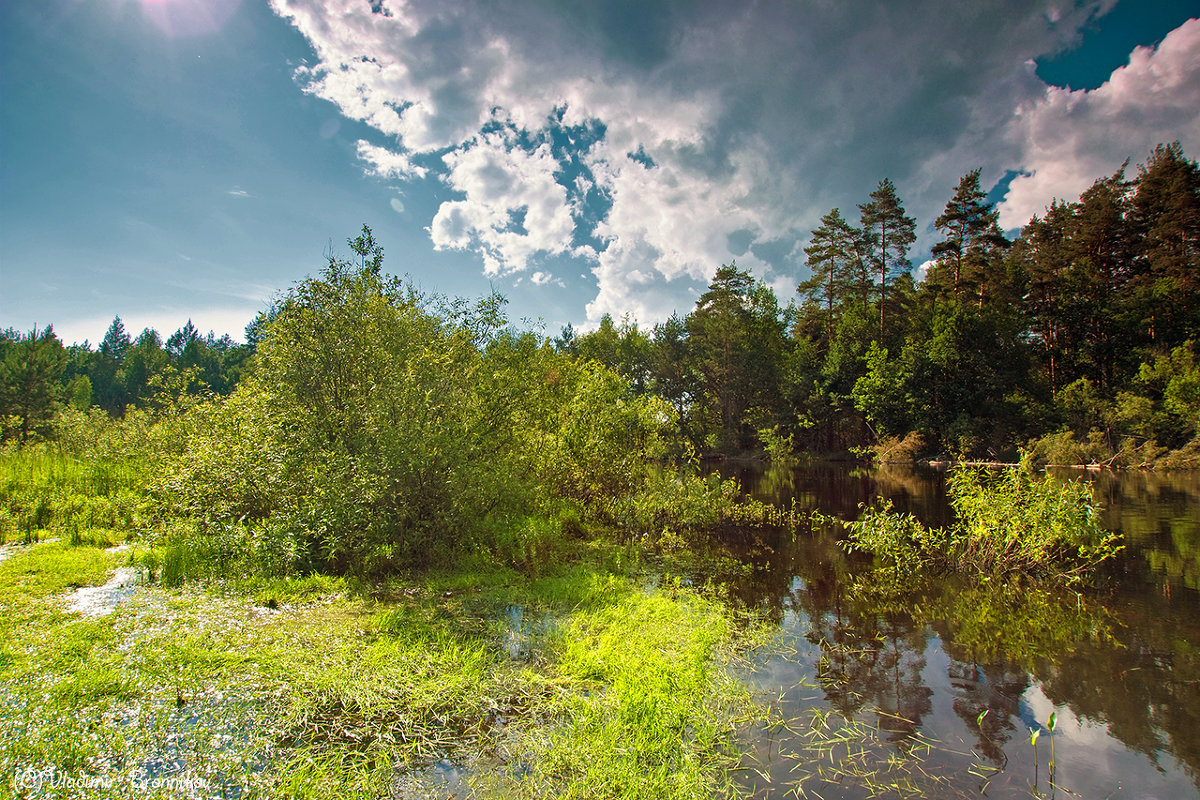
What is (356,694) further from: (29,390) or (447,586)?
(29,390)

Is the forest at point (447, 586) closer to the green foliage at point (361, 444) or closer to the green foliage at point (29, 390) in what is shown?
the green foliage at point (361, 444)

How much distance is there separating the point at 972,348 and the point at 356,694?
46.5 meters

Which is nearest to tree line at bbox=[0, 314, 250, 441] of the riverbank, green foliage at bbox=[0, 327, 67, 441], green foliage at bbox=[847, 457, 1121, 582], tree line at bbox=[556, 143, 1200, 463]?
green foliage at bbox=[0, 327, 67, 441]

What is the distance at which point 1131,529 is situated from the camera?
1395 centimetres

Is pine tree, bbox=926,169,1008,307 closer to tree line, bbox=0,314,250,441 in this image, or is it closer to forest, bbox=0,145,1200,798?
forest, bbox=0,145,1200,798

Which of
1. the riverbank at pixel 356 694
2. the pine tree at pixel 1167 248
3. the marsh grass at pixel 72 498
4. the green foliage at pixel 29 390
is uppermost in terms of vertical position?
the pine tree at pixel 1167 248

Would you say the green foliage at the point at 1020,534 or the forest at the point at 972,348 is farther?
the forest at the point at 972,348

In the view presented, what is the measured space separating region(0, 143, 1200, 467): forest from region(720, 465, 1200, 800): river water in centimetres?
2436

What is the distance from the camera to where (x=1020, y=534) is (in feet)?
32.1

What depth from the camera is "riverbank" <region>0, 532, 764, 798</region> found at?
404cm

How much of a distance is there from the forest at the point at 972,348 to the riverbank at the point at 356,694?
24.0 metres

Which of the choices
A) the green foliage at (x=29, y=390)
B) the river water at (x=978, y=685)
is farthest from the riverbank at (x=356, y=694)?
the green foliage at (x=29, y=390)

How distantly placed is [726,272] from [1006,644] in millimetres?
50906

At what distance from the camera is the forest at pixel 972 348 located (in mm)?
33969
